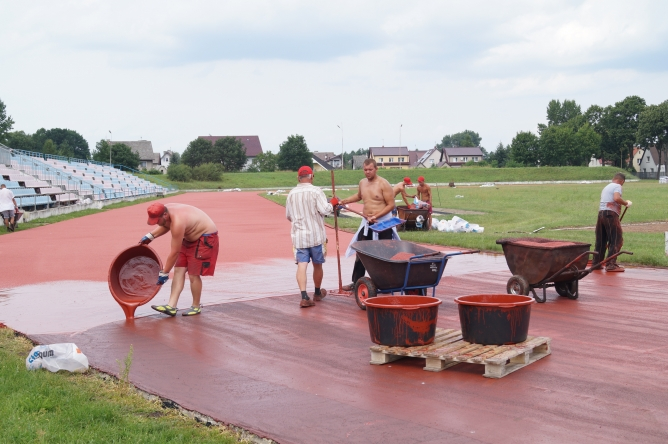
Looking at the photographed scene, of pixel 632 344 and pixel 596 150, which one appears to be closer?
pixel 632 344

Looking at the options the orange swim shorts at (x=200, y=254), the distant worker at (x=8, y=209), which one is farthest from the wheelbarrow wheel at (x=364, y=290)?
the distant worker at (x=8, y=209)

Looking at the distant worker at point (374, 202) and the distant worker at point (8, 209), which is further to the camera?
the distant worker at point (8, 209)

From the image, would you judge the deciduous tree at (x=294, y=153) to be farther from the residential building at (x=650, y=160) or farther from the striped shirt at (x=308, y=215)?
the striped shirt at (x=308, y=215)

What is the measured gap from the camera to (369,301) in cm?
709

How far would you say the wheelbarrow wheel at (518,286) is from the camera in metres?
9.77

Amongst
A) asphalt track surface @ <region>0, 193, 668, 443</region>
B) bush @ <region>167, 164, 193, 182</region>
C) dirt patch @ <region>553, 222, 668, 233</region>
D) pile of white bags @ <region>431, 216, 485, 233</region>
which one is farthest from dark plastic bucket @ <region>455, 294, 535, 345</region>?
bush @ <region>167, 164, 193, 182</region>

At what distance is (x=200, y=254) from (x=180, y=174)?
81.6 metres

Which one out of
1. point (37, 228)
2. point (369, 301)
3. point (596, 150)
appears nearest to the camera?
point (369, 301)

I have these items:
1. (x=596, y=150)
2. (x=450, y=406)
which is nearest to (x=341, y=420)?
(x=450, y=406)

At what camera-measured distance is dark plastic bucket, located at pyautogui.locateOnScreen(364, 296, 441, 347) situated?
21.9ft

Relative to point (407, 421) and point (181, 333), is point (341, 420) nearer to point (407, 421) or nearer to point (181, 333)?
point (407, 421)

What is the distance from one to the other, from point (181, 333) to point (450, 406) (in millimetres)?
3914

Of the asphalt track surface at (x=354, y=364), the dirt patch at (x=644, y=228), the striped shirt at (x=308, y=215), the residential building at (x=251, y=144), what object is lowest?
the dirt patch at (x=644, y=228)

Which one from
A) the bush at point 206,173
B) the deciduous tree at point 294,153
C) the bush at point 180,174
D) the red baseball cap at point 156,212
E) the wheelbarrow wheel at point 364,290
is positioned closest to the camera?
the red baseball cap at point 156,212
